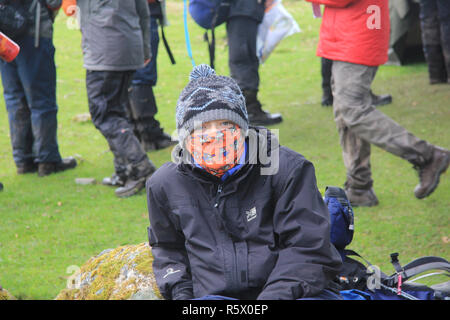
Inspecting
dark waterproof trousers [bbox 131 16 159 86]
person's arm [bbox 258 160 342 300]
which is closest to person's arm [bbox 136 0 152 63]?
dark waterproof trousers [bbox 131 16 159 86]

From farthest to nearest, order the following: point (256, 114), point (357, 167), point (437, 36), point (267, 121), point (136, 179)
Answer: point (437, 36) → point (267, 121) → point (256, 114) → point (136, 179) → point (357, 167)

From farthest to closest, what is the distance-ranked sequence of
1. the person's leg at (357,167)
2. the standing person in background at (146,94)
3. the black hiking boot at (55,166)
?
1. the standing person in background at (146,94)
2. the black hiking boot at (55,166)
3. the person's leg at (357,167)

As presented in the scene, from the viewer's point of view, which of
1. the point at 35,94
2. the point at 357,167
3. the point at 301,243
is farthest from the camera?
the point at 35,94

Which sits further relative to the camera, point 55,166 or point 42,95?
point 55,166

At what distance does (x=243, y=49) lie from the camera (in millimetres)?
6617

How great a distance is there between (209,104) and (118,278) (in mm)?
974

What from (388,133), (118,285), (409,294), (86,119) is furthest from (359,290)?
(86,119)

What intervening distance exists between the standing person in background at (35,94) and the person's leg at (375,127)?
2.79 metres

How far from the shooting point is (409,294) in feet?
8.20

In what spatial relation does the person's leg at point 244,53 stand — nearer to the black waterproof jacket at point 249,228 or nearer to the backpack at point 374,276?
the backpack at point 374,276

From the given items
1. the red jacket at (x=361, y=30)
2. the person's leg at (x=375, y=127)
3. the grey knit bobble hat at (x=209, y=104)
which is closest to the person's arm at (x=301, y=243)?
the grey knit bobble hat at (x=209, y=104)

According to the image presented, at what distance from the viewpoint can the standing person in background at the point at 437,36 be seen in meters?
7.06

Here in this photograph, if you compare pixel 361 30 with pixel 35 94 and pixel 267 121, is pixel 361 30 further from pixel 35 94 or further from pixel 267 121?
pixel 35 94

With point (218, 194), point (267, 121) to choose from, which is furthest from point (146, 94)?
point (218, 194)
